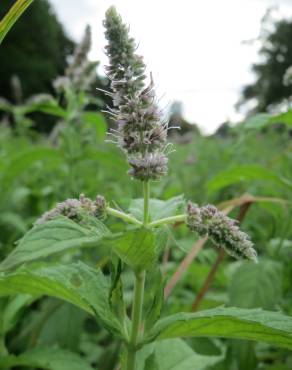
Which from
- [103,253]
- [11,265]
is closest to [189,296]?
[103,253]

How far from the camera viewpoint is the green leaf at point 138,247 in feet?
3.79

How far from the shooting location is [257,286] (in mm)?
2428

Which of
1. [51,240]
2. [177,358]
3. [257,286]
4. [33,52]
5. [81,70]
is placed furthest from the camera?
[33,52]

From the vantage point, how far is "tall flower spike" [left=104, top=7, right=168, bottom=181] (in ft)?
4.11

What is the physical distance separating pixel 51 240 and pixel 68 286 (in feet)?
0.70

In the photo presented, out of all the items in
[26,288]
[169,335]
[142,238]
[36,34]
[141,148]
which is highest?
[36,34]

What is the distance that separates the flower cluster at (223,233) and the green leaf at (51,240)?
9.6 inches

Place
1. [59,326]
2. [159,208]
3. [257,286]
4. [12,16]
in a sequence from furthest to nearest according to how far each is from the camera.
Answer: [59,326]
[257,286]
[159,208]
[12,16]

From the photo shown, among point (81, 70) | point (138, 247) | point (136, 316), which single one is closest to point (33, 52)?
point (81, 70)

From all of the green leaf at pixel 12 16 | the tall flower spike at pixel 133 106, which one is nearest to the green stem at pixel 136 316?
the tall flower spike at pixel 133 106

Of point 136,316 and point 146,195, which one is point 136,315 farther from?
point 146,195

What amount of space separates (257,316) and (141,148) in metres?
0.50

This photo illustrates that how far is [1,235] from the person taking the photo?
4246 mm

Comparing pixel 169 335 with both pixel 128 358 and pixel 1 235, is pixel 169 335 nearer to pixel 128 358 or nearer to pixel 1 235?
pixel 128 358
